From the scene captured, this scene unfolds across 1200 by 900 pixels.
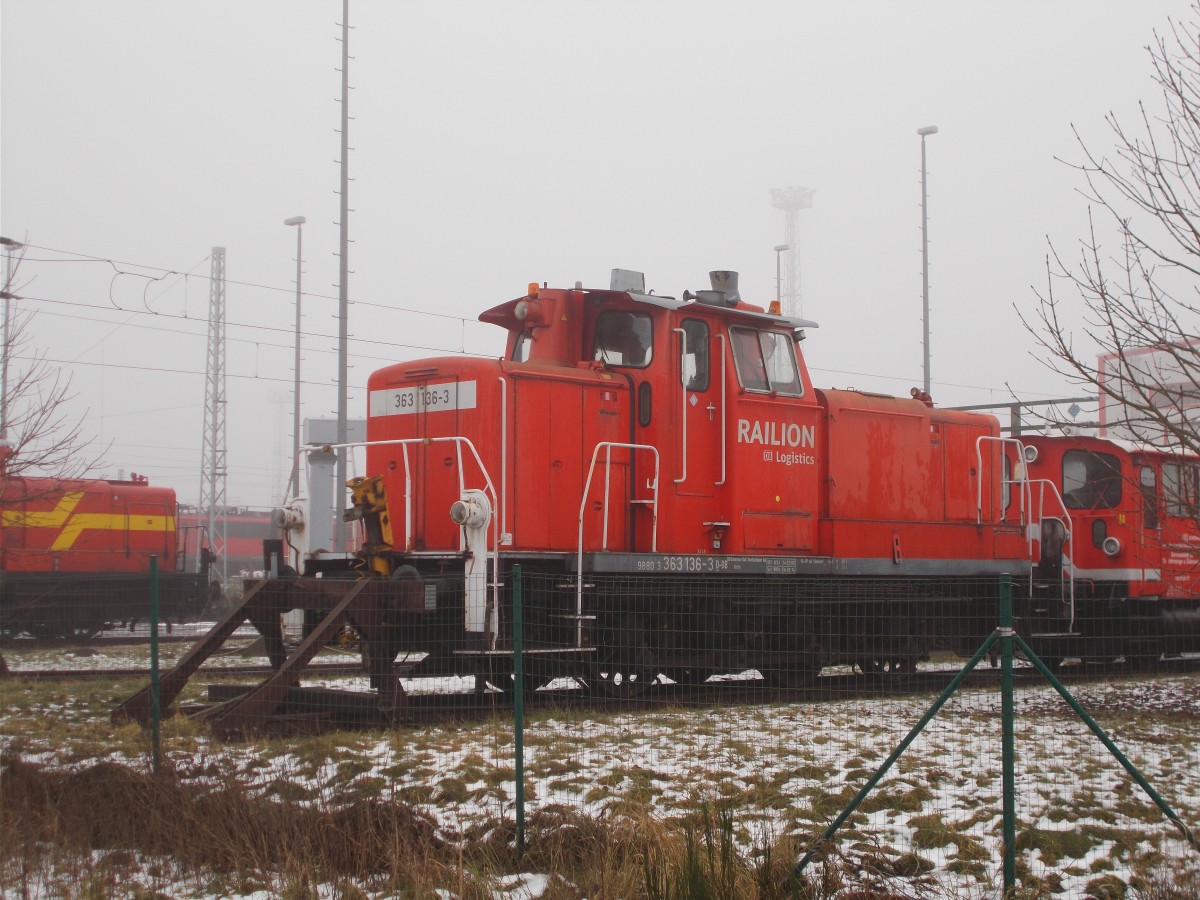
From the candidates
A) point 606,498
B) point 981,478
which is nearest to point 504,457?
point 606,498

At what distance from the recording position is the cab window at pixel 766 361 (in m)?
12.7

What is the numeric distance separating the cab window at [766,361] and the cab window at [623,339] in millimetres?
932

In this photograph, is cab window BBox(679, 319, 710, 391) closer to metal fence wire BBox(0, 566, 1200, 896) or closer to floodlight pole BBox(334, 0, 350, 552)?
metal fence wire BBox(0, 566, 1200, 896)

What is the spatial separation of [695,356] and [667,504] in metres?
1.52

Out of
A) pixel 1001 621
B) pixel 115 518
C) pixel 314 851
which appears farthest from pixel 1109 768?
pixel 115 518

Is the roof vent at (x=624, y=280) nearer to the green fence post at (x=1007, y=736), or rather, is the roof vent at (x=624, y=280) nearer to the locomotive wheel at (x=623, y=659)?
the locomotive wheel at (x=623, y=659)

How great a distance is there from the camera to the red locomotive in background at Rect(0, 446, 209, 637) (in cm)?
2194

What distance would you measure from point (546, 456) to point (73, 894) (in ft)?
19.7

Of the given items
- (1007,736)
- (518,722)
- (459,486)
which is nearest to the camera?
(1007,736)

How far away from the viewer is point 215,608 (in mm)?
26484

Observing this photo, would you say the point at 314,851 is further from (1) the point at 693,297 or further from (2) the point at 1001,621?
(1) the point at 693,297

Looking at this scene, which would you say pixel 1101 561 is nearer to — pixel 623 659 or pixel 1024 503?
pixel 1024 503

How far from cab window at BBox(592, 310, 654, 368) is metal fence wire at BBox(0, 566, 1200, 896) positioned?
7.48ft

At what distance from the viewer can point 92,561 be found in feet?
80.3
